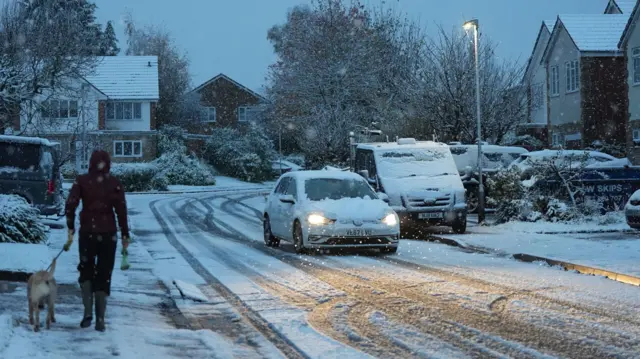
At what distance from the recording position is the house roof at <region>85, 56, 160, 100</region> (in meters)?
64.7

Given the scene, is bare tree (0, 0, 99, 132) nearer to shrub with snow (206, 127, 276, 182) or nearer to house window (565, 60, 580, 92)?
house window (565, 60, 580, 92)

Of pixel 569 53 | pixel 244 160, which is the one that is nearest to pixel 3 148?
pixel 569 53

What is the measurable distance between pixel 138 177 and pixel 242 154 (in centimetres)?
1408

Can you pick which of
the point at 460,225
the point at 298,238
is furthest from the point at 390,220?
the point at 460,225

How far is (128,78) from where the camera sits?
66.2 meters

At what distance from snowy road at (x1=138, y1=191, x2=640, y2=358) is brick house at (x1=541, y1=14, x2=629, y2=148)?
2560cm

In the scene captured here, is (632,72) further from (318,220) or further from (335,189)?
(318,220)

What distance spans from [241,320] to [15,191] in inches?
532

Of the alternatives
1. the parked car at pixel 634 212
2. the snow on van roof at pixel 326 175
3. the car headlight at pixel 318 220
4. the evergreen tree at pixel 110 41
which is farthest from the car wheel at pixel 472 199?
the evergreen tree at pixel 110 41

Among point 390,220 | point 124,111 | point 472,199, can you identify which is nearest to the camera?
point 390,220

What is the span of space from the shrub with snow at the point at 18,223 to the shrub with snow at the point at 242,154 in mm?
48774

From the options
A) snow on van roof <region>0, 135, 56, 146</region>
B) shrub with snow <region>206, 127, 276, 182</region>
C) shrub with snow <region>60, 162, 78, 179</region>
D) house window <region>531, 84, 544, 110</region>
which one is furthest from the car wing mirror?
shrub with snow <region>206, 127, 276, 182</region>

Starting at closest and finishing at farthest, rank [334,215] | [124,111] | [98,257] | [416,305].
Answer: [98,257] < [416,305] < [334,215] < [124,111]

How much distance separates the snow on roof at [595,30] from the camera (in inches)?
1570
